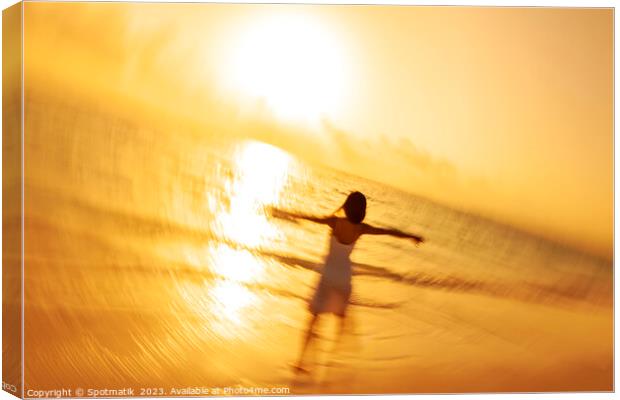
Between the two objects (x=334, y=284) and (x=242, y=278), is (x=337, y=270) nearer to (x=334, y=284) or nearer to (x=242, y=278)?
(x=334, y=284)

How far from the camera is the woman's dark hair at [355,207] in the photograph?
14.4 ft

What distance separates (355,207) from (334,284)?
1.14 ft

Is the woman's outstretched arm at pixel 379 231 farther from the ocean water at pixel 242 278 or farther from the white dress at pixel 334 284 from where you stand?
the white dress at pixel 334 284

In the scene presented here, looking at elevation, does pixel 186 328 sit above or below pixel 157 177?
below

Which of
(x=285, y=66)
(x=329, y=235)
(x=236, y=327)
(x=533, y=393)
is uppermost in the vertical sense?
(x=285, y=66)

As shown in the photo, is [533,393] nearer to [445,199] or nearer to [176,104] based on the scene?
[445,199]

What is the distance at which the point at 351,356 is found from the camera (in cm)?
439

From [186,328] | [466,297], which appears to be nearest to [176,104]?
[186,328]

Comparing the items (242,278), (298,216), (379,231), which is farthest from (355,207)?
(242,278)

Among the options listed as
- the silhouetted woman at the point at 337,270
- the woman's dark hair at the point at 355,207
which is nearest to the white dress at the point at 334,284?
the silhouetted woman at the point at 337,270

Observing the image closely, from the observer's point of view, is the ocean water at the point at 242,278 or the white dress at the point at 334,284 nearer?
the ocean water at the point at 242,278

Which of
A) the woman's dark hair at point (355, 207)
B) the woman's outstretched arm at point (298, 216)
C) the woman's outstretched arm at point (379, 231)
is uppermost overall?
the woman's dark hair at point (355, 207)

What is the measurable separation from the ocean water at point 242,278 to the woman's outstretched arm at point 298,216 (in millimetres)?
29

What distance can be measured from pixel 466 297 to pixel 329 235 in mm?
676
